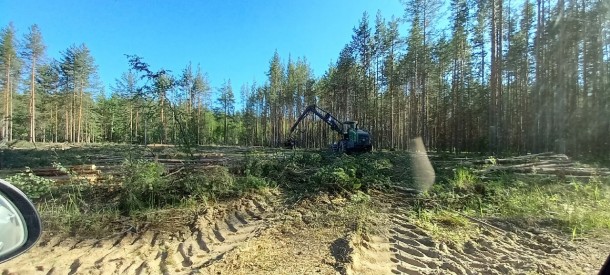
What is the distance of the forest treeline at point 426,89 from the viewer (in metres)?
20.6

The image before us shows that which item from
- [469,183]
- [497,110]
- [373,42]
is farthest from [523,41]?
[469,183]

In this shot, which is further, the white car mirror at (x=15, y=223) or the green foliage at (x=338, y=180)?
the green foliage at (x=338, y=180)

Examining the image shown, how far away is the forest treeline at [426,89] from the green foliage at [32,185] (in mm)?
2159

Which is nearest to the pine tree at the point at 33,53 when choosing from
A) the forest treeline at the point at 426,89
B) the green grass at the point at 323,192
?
the forest treeline at the point at 426,89

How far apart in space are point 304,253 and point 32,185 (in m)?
6.09

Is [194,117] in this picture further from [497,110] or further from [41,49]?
[41,49]

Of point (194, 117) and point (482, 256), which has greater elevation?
point (194, 117)

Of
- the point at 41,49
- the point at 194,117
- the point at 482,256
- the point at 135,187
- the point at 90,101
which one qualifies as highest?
the point at 41,49

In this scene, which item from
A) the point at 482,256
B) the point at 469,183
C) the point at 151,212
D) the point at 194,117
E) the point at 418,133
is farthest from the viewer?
the point at 418,133

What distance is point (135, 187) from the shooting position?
743 centimetres

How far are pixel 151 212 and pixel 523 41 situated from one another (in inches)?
1149

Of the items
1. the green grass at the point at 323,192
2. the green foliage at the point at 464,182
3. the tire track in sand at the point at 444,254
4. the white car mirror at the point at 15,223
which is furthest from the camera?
the green foliage at the point at 464,182

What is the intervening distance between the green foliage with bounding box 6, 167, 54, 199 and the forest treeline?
85.0 inches

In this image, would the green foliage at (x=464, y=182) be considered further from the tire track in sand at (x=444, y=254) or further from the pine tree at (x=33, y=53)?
the pine tree at (x=33, y=53)
